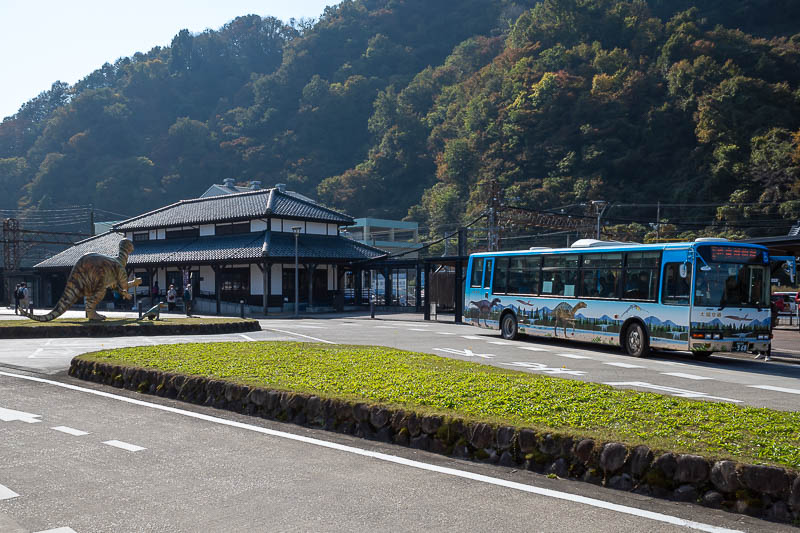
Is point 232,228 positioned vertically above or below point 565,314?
above

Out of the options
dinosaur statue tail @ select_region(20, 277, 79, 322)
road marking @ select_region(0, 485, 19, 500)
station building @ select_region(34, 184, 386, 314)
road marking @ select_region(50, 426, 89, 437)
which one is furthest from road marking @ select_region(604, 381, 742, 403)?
station building @ select_region(34, 184, 386, 314)

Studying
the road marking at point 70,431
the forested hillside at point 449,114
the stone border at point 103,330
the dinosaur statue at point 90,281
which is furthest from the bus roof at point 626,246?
the forested hillside at point 449,114

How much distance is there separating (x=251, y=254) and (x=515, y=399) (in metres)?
31.6

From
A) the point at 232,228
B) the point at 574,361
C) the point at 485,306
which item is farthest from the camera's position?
the point at 232,228

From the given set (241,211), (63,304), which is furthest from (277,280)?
(63,304)

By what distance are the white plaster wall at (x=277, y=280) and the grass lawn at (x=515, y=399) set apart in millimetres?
28127

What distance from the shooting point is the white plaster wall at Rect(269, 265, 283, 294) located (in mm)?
39812

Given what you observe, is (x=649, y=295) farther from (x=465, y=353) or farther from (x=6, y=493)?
(x=6, y=493)

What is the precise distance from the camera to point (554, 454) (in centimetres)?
549

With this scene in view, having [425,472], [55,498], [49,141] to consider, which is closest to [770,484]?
[425,472]

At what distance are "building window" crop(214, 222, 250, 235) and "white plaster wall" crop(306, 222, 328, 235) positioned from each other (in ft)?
12.3

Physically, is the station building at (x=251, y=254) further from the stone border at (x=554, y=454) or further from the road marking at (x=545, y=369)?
the stone border at (x=554, y=454)

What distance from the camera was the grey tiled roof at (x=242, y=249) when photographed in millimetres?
37781

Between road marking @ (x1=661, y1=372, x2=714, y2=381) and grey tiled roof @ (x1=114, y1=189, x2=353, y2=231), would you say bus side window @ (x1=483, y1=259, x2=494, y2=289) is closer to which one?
road marking @ (x1=661, y1=372, x2=714, y2=381)
